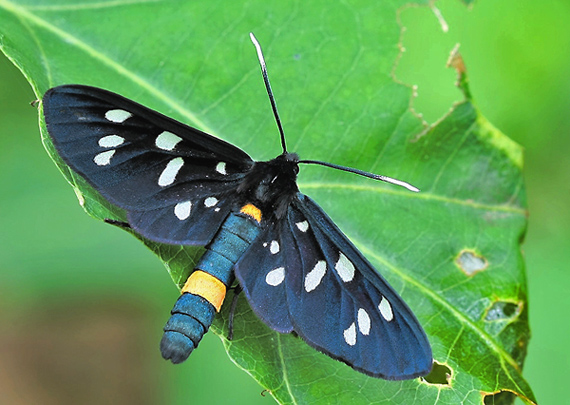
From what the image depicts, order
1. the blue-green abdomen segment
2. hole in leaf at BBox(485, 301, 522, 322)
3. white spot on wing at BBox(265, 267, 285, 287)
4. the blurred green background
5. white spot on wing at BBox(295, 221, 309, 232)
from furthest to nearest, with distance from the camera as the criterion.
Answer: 1. the blurred green background
2. hole in leaf at BBox(485, 301, 522, 322)
3. white spot on wing at BBox(295, 221, 309, 232)
4. white spot on wing at BBox(265, 267, 285, 287)
5. the blue-green abdomen segment

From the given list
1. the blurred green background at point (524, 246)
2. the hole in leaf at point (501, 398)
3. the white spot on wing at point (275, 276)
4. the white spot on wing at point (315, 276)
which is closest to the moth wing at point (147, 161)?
the white spot on wing at point (275, 276)

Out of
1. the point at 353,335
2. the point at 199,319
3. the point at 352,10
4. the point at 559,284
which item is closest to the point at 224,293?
the point at 199,319

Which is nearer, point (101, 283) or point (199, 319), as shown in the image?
point (199, 319)

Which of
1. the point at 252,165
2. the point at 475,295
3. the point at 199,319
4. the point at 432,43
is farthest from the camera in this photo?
the point at 432,43

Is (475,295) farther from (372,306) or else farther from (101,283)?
(101,283)

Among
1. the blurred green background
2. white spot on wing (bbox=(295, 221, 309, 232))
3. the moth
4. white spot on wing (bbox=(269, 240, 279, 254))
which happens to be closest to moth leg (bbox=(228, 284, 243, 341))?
the moth

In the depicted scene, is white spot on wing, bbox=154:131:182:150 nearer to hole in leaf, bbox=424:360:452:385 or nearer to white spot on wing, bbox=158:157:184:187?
white spot on wing, bbox=158:157:184:187

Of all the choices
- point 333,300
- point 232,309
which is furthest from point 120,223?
point 333,300
